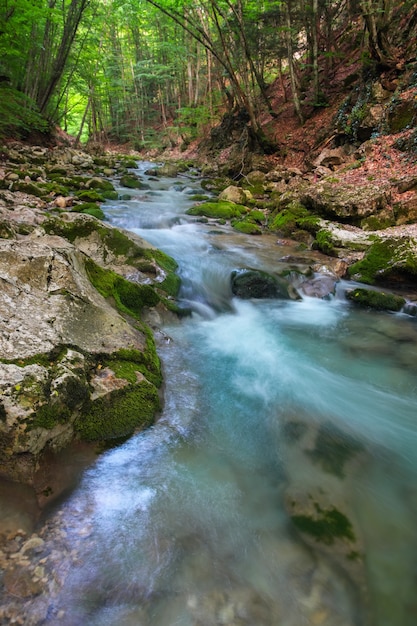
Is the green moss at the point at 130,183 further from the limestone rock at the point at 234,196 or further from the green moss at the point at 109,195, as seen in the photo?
the limestone rock at the point at 234,196

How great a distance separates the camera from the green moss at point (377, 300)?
20.6ft

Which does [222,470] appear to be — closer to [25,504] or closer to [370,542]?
[370,542]

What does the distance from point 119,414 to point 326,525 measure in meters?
1.76

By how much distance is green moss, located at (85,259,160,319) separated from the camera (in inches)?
169

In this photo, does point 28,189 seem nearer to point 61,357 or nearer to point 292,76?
point 61,357

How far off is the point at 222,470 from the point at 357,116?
45.6 feet

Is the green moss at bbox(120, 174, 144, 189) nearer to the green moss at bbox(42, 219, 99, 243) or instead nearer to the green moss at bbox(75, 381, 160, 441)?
the green moss at bbox(42, 219, 99, 243)

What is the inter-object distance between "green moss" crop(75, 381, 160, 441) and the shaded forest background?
10844 millimetres

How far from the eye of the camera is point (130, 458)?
2.82m

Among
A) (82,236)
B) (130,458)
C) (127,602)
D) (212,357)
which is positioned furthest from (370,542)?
(82,236)

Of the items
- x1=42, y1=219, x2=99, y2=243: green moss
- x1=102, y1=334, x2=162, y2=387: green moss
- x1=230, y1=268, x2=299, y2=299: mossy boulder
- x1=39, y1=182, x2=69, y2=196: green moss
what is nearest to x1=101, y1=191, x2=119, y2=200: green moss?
x1=39, y1=182, x2=69, y2=196: green moss

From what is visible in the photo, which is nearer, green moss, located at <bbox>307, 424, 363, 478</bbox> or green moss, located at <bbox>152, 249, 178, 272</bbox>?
green moss, located at <bbox>307, 424, 363, 478</bbox>

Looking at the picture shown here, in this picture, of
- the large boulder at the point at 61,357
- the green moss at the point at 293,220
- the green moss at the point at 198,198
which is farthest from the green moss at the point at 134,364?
the green moss at the point at 198,198

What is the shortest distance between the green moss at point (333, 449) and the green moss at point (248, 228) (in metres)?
7.72
